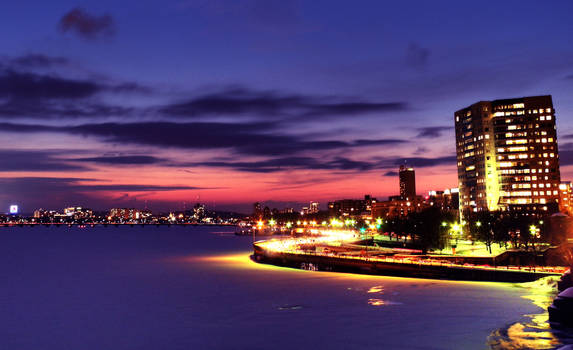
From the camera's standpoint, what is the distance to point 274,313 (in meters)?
54.0

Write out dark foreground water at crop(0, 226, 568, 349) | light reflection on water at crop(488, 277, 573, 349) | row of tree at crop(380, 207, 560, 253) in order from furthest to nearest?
1. row of tree at crop(380, 207, 560, 253)
2. dark foreground water at crop(0, 226, 568, 349)
3. light reflection on water at crop(488, 277, 573, 349)

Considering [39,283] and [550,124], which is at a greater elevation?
[550,124]

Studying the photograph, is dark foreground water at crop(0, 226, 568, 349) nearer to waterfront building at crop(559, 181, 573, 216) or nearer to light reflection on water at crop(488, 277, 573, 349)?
light reflection on water at crop(488, 277, 573, 349)

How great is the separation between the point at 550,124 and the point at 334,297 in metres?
171

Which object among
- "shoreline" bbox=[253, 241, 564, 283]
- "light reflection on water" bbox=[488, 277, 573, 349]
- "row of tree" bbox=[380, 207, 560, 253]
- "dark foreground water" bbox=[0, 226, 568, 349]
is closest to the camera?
"light reflection on water" bbox=[488, 277, 573, 349]

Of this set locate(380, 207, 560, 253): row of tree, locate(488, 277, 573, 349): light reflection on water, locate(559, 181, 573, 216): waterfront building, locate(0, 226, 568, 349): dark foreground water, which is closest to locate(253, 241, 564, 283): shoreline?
locate(0, 226, 568, 349): dark foreground water

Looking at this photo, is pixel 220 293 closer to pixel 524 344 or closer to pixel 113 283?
pixel 113 283

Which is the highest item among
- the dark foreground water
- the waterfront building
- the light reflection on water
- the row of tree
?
the waterfront building

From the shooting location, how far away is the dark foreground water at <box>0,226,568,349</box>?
41812mm

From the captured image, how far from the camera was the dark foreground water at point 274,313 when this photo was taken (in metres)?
41.8

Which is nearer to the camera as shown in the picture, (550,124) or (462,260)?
(462,260)

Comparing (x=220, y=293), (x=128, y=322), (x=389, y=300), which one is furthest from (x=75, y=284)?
(x=389, y=300)

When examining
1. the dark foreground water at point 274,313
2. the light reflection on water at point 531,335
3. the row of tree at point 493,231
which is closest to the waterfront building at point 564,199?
the row of tree at point 493,231

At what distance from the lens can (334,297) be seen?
63656mm
